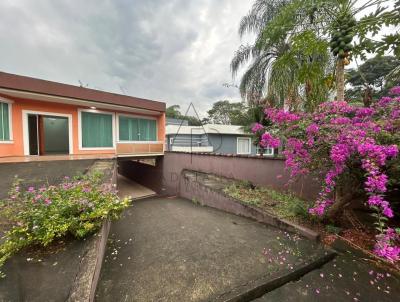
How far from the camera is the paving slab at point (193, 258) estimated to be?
6.32ft

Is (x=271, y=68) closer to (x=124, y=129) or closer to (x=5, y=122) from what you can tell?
(x=124, y=129)

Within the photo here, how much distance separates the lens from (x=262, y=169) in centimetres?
546

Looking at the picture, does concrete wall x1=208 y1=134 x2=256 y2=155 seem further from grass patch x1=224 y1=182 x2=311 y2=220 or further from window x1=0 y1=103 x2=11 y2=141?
window x1=0 y1=103 x2=11 y2=141

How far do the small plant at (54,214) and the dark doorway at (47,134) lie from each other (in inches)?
278

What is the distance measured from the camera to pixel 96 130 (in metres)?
8.69

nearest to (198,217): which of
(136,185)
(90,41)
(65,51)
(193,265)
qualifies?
(193,265)

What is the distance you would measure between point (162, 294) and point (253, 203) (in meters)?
2.96

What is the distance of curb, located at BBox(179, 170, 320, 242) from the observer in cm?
321

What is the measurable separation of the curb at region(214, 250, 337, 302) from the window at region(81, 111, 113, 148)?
9.08 m

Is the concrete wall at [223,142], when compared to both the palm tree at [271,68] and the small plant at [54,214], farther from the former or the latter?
the small plant at [54,214]

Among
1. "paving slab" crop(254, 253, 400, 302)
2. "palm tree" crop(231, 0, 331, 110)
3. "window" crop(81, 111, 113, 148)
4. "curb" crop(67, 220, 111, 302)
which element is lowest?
"paving slab" crop(254, 253, 400, 302)

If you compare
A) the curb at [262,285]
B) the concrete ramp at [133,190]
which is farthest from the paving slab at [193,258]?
the concrete ramp at [133,190]

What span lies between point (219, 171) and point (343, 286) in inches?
201

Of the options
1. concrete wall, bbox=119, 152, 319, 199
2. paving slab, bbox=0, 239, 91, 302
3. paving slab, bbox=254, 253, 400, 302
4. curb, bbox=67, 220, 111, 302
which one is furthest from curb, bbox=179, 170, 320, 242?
paving slab, bbox=0, 239, 91, 302
